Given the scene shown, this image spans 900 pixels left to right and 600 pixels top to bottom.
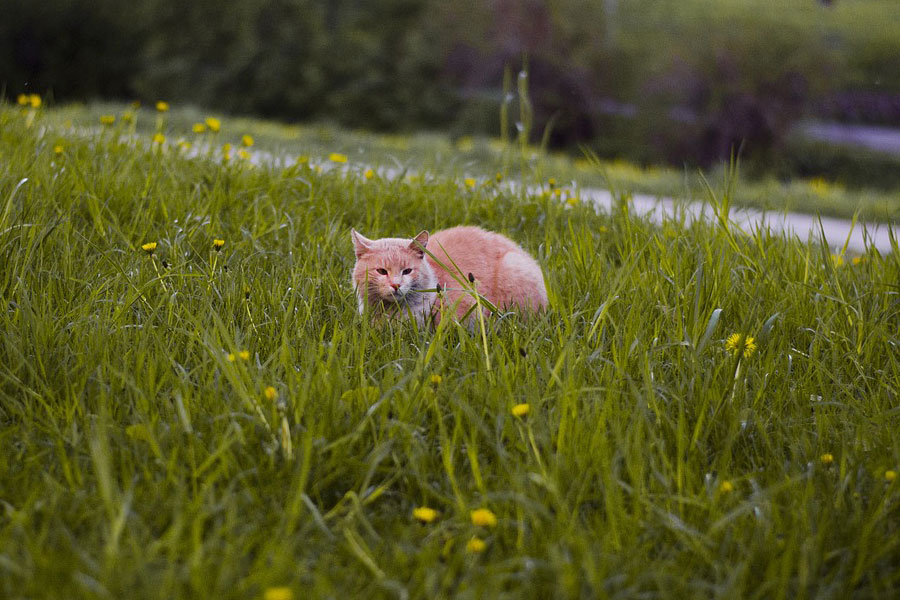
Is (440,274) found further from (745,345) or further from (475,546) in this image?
(475,546)

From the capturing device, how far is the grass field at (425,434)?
1.67m

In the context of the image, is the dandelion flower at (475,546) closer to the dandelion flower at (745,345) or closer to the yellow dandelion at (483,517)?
the yellow dandelion at (483,517)

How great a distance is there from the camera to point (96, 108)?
10195mm

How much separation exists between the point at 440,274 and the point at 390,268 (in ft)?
0.84

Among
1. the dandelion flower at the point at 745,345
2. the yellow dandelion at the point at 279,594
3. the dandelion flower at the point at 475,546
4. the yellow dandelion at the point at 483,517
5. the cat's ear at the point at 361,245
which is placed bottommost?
the dandelion flower at the point at 475,546

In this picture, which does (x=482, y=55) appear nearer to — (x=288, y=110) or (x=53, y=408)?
(x=288, y=110)

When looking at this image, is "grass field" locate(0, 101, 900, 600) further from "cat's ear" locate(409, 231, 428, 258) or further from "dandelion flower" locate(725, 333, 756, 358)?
"cat's ear" locate(409, 231, 428, 258)

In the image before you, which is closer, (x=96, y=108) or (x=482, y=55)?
(x=96, y=108)

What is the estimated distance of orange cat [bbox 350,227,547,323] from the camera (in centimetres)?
301

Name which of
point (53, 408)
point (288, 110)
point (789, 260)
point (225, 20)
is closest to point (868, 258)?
point (789, 260)

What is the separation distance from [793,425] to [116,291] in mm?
2236

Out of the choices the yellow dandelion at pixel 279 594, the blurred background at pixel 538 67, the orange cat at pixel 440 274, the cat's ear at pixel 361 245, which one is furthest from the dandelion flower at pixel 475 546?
the blurred background at pixel 538 67

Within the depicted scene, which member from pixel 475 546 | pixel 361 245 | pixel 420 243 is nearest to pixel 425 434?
pixel 475 546

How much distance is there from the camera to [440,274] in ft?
10.5
